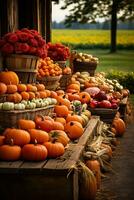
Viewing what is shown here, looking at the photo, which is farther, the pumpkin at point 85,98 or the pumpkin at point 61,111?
the pumpkin at point 85,98

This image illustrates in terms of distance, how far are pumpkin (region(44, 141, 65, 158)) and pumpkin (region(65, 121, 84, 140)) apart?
96 cm

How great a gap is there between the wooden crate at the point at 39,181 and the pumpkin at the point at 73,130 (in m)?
1.40

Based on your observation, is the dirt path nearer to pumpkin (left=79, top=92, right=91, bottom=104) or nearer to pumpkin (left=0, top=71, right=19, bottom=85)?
pumpkin (left=79, top=92, right=91, bottom=104)

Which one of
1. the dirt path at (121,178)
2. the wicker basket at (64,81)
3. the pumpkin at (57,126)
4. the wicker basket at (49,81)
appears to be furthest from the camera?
the wicker basket at (64,81)

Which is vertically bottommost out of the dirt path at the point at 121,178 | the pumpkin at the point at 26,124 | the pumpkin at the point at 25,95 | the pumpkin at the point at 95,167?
the dirt path at the point at 121,178

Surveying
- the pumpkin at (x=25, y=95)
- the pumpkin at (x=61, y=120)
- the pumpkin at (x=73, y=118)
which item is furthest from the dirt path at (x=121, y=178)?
the pumpkin at (x=25, y=95)

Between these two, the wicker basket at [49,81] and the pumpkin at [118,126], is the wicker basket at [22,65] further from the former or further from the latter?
the pumpkin at [118,126]

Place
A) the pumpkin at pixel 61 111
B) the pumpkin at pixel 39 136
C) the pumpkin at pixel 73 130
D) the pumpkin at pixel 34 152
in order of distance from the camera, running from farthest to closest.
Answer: the pumpkin at pixel 61 111, the pumpkin at pixel 73 130, the pumpkin at pixel 39 136, the pumpkin at pixel 34 152

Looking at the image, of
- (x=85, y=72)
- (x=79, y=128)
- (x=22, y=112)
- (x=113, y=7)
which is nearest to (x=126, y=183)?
(x=79, y=128)

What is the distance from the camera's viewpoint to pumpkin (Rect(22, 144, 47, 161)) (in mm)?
6605

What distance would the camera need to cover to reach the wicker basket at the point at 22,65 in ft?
29.5

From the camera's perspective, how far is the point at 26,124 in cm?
727

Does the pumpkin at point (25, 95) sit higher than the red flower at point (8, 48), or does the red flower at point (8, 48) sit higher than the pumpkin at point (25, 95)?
the red flower at point (8, 48)

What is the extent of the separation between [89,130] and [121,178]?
3.23ft
